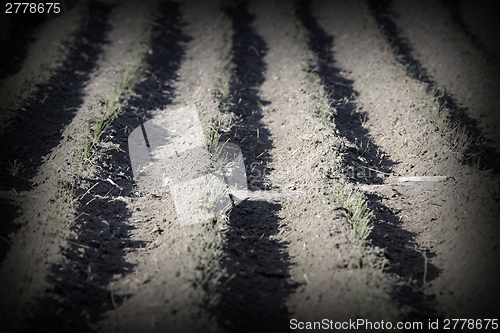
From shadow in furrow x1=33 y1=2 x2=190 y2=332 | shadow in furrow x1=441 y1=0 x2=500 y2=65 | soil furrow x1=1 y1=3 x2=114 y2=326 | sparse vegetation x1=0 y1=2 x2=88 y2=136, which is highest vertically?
shadow in furrow x1=441 y1=0 x2=500 y2=65

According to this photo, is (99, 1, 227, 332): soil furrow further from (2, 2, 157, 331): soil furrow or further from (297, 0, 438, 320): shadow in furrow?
(297, 0, 438, 320): shadow in furrow

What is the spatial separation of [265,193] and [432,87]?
3273mm

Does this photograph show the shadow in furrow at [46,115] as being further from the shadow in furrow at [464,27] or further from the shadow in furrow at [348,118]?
the shadow in furrow at [464,27]

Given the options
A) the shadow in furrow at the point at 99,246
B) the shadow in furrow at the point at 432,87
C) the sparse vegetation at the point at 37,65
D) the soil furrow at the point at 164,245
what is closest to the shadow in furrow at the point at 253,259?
the soil furrow at the point at 164,245

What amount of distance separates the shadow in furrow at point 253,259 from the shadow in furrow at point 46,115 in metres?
2.07

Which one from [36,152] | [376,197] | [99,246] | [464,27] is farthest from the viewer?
[464,27]

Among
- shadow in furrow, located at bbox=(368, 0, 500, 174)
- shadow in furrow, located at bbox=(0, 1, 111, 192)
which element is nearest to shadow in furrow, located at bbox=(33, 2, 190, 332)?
shadow in furrow, located at bbox=(0, 1, 111, 192)

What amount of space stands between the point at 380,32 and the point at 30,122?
252 inches

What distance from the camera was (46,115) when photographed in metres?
3.76

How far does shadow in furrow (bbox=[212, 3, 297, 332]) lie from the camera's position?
1935 mm

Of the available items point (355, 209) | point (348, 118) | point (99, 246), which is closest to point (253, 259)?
point (355, 209)

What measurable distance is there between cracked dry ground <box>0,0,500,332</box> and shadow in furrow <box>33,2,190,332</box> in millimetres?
12

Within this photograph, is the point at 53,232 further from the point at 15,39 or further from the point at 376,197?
the point at 15,39

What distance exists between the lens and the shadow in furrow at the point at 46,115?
3.01 m
